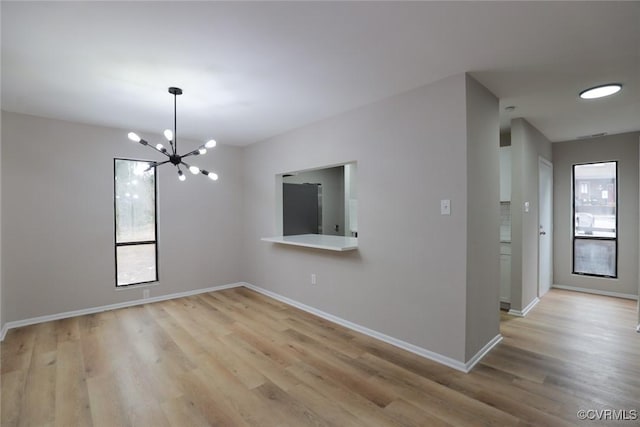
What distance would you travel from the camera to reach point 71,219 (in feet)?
12.6

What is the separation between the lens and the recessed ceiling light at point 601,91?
270cm

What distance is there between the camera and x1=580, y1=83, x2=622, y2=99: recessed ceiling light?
2.70 metres

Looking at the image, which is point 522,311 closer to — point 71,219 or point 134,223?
point 134,223

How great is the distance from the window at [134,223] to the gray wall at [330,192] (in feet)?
9.28

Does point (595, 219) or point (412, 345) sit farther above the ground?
point (595, 219)

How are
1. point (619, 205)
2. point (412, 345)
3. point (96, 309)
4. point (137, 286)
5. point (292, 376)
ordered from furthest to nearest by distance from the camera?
point (619, 205)
point (137, 286)
point (96, 309)
point (412, 345)
point (292, 376)

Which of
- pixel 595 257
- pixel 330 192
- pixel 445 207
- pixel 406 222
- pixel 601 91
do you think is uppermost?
pixel 601 91

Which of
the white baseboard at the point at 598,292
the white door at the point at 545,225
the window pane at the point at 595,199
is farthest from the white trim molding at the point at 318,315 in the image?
the window pane at the point at 595,199

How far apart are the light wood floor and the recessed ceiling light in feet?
8.09

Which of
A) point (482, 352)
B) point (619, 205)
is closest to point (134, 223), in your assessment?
point (482, 352)

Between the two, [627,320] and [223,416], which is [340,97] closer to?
[223,416]

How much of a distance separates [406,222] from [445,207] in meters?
0.40

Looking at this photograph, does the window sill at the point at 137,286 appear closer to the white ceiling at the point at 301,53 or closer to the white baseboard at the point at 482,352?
the white ceiling at the point at 301,53

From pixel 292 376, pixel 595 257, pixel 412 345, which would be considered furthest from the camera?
pixel 595 257
